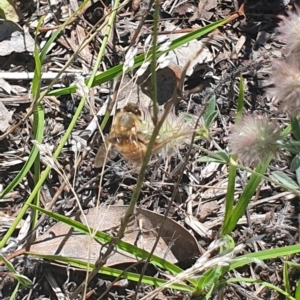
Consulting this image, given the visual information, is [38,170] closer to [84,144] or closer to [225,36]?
[84,144]

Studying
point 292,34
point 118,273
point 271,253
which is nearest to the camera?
point 292,34

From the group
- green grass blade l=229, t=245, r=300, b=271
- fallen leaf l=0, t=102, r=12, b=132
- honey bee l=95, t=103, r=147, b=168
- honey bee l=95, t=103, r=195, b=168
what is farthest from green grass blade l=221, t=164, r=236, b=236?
fallen leaf l=0, t=102, r=12, b=132

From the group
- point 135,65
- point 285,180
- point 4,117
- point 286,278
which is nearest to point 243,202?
point 285,180

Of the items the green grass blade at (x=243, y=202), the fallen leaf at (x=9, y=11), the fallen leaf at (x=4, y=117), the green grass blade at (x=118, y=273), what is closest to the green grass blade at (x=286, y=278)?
the green grass blade at (x=243, y=202)

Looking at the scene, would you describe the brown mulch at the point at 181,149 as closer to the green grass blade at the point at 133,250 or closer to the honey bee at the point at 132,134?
the green grass blade at the point at 133,250

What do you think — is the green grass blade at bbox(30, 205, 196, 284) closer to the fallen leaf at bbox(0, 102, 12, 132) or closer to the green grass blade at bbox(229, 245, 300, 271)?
the green grass blade at bbox(229, 245, 300, 271)

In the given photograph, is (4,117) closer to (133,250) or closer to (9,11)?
(9,11)

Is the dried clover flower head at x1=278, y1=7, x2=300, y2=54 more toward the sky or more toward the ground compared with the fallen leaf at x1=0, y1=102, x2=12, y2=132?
more toward the sky
